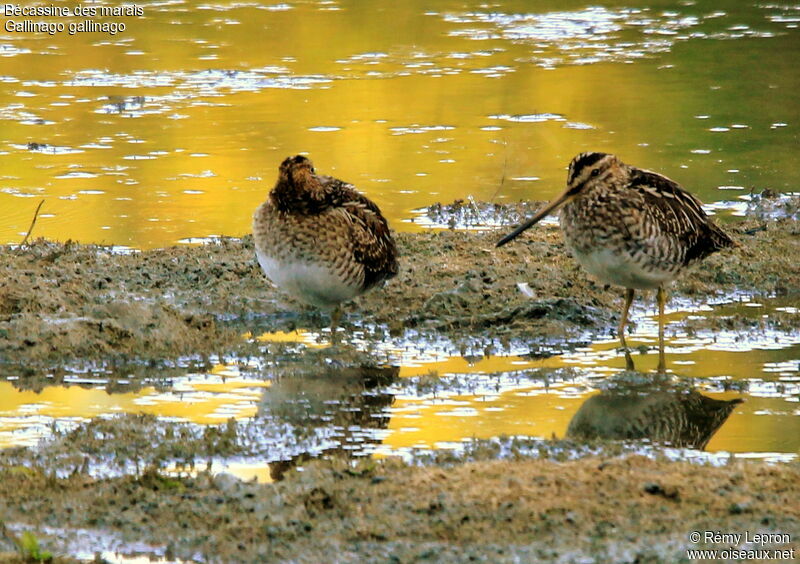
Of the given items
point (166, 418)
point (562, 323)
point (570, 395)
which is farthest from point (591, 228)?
point (166, 418)

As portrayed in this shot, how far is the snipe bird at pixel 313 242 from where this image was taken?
8.66 meters

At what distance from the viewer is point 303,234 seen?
866 centimetres

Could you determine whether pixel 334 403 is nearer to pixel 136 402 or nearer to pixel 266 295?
pixel 136 402

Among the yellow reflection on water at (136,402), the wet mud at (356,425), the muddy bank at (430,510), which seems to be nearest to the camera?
the muddy bank at (430,510)

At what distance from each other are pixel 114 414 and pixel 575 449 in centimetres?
243

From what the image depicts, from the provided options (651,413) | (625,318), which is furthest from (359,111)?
(651,413)

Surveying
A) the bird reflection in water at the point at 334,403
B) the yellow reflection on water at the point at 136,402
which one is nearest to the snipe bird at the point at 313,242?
the bird reflection in water at the point at 334,403

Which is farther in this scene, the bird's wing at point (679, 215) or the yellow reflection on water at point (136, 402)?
the bird's wing at point (679, 215)

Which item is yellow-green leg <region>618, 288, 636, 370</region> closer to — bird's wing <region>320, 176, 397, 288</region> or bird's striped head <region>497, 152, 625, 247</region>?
bird's striped head <region>497, 152, 625, 247</region>

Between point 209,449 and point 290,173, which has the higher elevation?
point 290,173

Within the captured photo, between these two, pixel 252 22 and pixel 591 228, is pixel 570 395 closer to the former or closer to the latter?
pixel 591 228

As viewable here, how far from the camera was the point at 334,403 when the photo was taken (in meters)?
7.52

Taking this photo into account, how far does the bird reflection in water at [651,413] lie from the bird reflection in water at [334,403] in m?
1.07

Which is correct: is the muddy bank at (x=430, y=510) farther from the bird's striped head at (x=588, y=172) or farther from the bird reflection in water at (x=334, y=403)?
the bird's striped head at (x=588, y=172)
